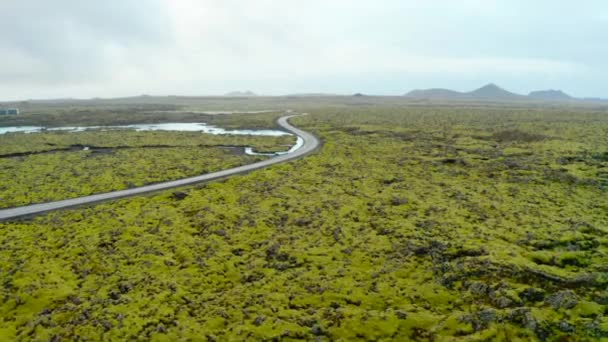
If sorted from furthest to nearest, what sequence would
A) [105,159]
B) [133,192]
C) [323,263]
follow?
[105,159] < [133,192] < [323,263]

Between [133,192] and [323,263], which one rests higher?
[133,192]

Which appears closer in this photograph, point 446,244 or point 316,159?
point 446,244

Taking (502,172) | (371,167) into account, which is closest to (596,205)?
(502,172)

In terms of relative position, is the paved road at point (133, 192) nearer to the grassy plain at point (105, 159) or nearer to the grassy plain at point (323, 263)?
the grassy plain at point (105, 159)

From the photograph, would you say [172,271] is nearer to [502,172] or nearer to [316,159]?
[316,159]

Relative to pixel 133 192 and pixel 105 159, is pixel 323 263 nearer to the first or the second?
pixel 133 192

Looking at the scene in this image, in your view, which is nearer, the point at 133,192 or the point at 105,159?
the point at 133,192

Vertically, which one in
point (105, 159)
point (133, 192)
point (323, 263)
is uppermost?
point (105, 159)

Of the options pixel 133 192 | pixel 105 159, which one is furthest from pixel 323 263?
pixel 105 159
